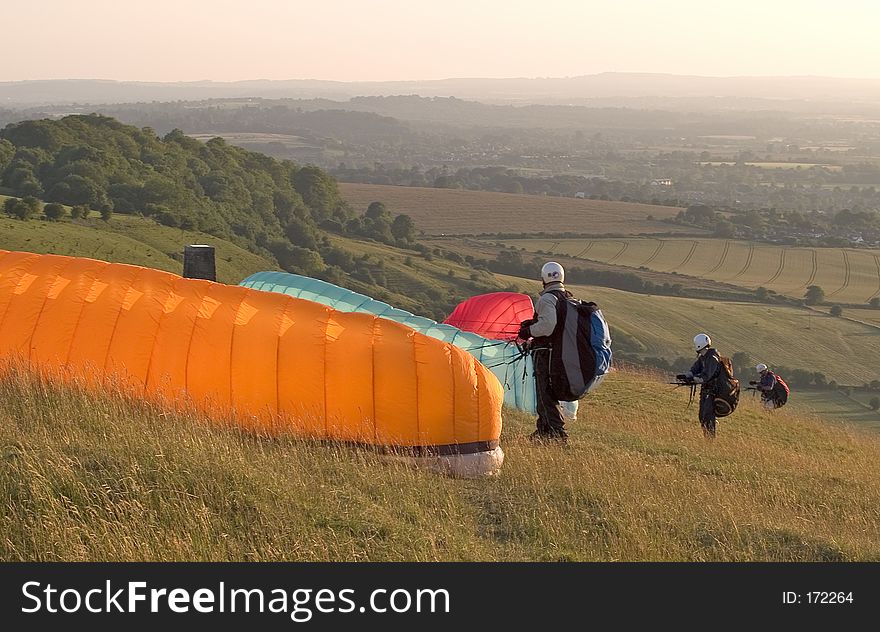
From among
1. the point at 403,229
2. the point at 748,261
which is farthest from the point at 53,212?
the point at 748,261

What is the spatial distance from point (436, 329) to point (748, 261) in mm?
111148

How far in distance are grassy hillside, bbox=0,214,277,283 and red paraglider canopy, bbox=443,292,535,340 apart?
97.2 feet

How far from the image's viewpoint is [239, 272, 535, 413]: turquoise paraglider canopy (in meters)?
20.0

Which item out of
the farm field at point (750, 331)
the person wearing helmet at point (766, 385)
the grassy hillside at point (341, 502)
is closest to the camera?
the grassy hillside at point (341, 502)

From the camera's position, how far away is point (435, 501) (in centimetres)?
984

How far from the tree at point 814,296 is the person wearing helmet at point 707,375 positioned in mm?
88876

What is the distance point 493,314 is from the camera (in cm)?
2719

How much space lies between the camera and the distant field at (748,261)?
364ft

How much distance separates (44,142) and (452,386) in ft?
329

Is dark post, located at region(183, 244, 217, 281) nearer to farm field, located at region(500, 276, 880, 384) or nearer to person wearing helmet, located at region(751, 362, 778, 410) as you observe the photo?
person wearing helmet, located at region(751, 362, 778, 410)

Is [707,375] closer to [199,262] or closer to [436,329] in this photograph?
[436,329]

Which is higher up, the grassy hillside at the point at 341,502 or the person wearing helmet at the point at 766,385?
the grassy hillside at the point at 341,502

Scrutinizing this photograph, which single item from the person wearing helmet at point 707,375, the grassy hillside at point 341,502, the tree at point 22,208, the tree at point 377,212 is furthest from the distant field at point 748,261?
the grassy hillside at point 341,502

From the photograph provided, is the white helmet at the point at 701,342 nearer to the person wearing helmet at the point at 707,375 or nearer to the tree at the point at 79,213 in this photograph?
the person wearing helmet at the point at 707,375
